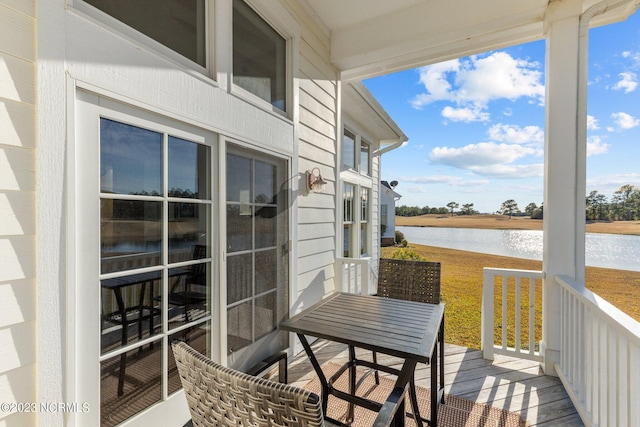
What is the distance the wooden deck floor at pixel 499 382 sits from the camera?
2.15m

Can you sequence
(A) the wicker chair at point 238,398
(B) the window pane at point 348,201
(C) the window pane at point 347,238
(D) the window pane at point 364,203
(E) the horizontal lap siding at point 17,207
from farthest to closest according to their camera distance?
(D) the window pane at point 364,203 < (C) the window pane at point 347,238 < (B) the window pane at point 348,201 < (E) the horizontal lap siding at point 17,207 < (A) the wicker chair at point 238,398

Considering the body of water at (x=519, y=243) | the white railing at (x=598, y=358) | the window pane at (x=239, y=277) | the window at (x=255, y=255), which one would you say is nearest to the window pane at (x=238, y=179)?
the window at (x=255, y=255)

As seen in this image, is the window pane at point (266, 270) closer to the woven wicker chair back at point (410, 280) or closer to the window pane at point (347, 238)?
the woven wicker chair back at point (410, 280)

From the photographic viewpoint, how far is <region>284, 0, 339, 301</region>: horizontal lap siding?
2.96 metres

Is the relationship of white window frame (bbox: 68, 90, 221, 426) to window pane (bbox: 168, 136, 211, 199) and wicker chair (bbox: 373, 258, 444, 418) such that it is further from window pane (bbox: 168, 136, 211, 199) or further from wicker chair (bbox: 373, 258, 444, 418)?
wicker chair (bbox: 373, 258, 444, 418)

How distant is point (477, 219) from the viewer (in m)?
9.91

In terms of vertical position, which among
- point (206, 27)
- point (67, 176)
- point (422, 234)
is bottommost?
point (422, 234)

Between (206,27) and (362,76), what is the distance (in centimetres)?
244

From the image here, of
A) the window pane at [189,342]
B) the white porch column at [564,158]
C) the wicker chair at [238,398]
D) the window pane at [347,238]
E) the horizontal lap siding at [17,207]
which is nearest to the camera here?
the wicker chair at [238,398]

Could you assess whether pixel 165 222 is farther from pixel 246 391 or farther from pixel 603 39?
pixel 603 39

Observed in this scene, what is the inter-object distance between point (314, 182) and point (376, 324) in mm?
1709

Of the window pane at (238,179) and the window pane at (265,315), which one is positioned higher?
the window pane at (238,179)

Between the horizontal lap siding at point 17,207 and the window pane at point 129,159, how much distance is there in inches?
10.7

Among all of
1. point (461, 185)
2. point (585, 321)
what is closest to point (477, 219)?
point (461, 185)
